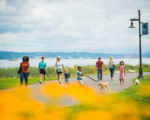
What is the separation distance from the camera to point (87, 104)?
1.17 m

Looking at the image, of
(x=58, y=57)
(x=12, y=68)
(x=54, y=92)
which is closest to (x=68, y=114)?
(x=54, y=92)

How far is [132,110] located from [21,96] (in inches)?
23.6

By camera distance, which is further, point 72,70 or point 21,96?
point 72,70

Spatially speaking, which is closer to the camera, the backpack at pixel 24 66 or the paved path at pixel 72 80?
the paved path at pixel 72 80

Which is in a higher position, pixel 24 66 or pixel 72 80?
pixel 24 66

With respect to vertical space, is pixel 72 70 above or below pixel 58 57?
below

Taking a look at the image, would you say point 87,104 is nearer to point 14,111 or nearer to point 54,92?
point 54,92

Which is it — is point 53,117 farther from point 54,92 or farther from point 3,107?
point 54,92

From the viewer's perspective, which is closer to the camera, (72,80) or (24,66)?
(24,66)

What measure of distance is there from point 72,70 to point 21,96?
23142mm

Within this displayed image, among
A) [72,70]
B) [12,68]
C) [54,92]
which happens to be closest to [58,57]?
[54,92]

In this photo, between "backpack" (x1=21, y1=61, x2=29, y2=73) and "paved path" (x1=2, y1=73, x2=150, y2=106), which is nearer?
"paved path" (x1=2, y1=73, x2=150, y2=106)

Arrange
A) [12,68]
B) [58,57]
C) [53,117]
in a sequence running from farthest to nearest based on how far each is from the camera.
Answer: [12,68] → [58,57] → [53,117]

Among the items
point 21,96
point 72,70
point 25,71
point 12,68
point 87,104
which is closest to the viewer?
point 87,104
